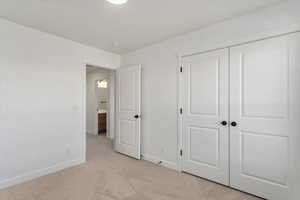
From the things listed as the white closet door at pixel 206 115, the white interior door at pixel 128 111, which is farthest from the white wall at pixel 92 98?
the white closet door at pixel 206 115

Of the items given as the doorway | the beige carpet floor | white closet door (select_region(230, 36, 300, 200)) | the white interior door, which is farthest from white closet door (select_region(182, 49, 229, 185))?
the doorway

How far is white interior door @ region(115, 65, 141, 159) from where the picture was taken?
335 centimetres

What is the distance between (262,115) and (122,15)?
2.27 metres

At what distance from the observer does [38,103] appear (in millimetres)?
2553

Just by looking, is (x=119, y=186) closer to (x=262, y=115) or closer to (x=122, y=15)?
(x=262, y=115)

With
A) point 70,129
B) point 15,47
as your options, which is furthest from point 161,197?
point 15,47

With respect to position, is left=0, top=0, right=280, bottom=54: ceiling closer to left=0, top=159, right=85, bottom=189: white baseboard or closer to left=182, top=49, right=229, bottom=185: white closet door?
left=182, top=49, right=229, bottom=185: white closet door

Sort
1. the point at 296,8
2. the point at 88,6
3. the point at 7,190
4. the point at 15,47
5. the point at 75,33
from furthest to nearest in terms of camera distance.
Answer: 1. the point at 75,33
2. the point at 15,47
3. the point at 7,190
4. the point at 88,6
5. the point at 296,8

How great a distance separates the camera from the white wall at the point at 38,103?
7.40 ft

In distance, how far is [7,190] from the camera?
7.03 ft

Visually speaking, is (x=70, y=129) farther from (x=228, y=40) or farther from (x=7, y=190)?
(x=228, y=40)

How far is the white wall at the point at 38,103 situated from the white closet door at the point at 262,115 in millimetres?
2757

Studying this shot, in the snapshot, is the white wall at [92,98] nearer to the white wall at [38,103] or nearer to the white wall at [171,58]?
the white wall at [171,58]

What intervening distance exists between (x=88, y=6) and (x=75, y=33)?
3.04 feet
